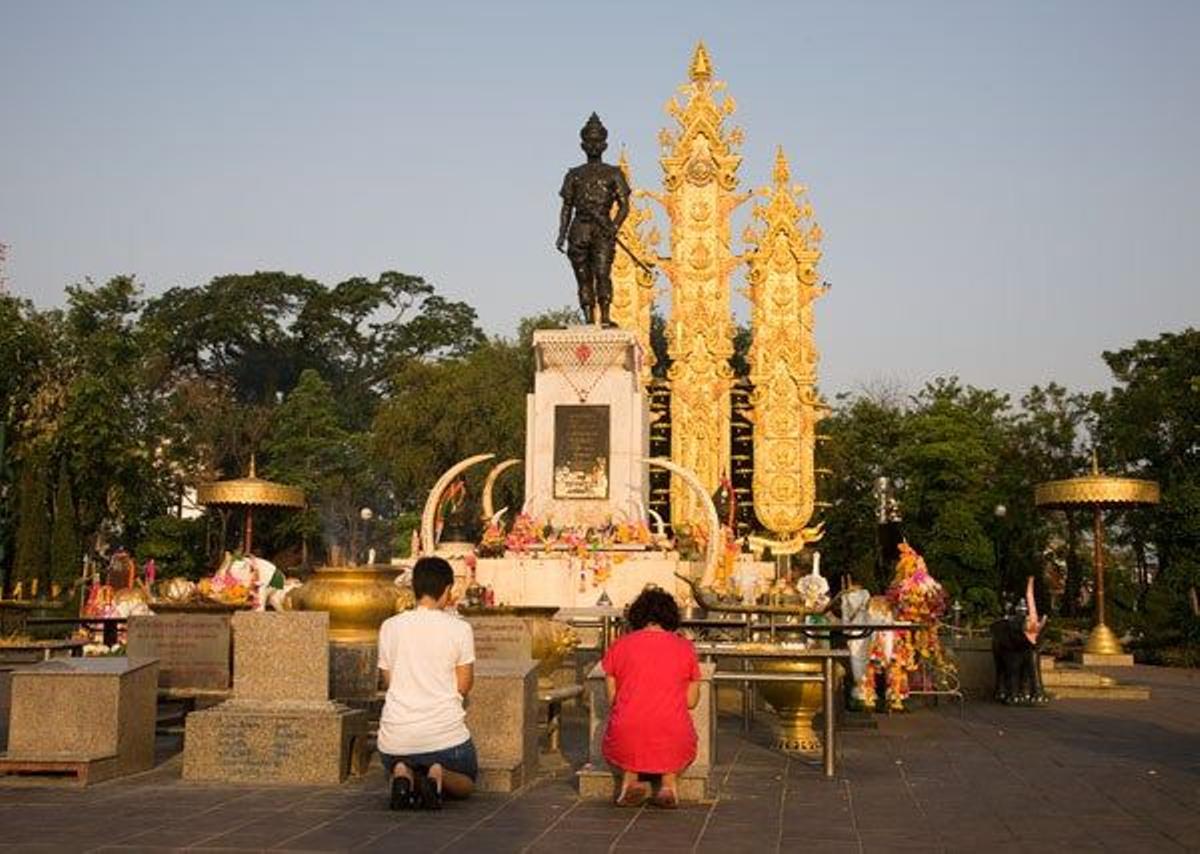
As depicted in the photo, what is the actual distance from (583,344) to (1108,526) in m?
35.7

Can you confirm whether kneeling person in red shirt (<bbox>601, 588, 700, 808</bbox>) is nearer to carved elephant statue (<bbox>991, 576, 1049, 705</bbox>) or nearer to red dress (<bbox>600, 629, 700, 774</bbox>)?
red dress (<bbox>600, 629, 700, 774</bbox>)

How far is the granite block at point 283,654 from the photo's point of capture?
1015 cm

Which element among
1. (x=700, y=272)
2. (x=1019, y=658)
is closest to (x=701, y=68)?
(x=700, y=272)

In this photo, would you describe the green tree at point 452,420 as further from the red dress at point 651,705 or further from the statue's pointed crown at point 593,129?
the red dress at point 651,705

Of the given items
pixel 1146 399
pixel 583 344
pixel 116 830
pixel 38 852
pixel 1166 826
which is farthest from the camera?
pixel 1146 399

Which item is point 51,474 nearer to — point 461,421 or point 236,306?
point 461,421

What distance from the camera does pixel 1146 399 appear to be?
146ft

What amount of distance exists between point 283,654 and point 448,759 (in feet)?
6.22

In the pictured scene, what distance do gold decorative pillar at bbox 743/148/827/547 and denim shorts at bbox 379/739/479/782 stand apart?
36.0 meters

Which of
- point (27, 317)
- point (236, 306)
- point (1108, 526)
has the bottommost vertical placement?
point (1108, 526)

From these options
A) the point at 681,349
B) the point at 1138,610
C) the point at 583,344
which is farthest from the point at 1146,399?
the point at 583,344

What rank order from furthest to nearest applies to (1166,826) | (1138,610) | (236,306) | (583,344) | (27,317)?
1. (236,306)
2. (27,317)
3. (1138,610)
4. (583,344)
5. (1166,826)

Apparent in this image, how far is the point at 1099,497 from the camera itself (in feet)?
83.0

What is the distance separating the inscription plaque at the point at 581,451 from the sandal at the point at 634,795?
14370 mm
